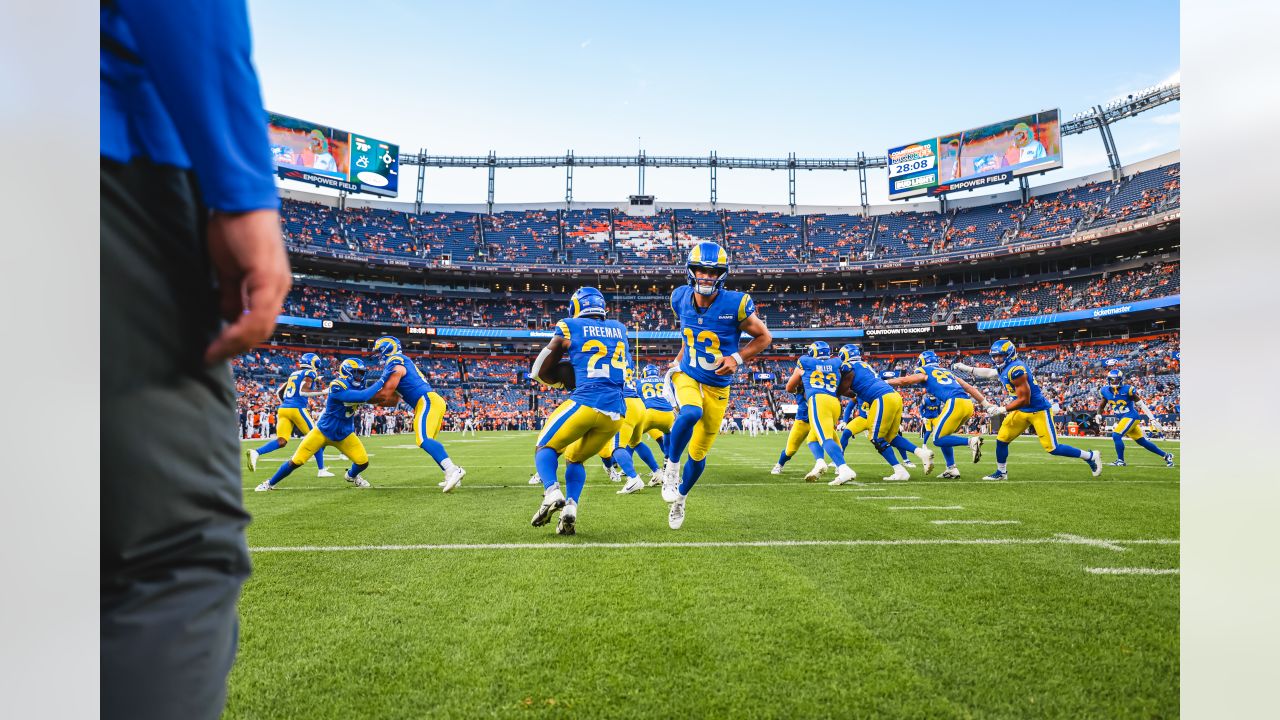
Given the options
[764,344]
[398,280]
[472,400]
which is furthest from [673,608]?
[398,280]

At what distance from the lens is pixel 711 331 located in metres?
6.12

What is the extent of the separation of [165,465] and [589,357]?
184 inches

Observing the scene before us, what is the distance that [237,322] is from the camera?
1.03 metres

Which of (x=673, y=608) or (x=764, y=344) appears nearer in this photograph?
(x=673, y=608)

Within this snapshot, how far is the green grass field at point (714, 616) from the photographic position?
93.3 inches

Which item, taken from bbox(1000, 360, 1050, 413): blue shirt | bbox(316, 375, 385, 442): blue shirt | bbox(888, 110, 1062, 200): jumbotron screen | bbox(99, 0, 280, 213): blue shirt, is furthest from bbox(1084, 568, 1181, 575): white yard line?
bbox(888, 110, 1062, 200): jumbotron screen

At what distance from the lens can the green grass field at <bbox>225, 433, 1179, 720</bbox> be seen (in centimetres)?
237

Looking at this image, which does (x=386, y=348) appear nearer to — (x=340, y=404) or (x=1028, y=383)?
(x=340, y=404)

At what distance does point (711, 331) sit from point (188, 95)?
17.5 ft

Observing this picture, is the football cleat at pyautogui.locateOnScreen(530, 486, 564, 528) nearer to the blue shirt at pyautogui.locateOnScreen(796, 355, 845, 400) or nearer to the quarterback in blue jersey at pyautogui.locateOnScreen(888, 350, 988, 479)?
the blue shirt at pyautogui.locateOnScreen(796, 355, 845, 400)

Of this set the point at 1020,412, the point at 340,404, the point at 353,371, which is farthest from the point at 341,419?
the point at 1020,412

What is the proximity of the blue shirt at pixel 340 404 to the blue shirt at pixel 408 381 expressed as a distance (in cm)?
29

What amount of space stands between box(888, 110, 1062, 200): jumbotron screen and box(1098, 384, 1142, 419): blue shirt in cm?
3517
